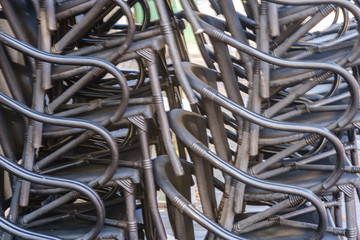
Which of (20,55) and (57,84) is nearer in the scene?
(20,55)

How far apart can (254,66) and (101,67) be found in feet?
1.45

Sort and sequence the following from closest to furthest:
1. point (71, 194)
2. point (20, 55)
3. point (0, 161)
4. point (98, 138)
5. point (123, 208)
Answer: point (0, 161), point (71, 194), point (20, 55), point (123, 208), point (98, 138)

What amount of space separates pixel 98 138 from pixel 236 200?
758 millimetres

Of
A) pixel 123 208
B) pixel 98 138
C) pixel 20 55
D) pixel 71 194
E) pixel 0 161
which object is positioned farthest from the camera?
pixel 98 138

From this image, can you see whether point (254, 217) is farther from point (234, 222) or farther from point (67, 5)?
point (67, 5)

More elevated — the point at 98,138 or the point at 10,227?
the point at 98,138

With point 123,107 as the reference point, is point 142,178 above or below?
below

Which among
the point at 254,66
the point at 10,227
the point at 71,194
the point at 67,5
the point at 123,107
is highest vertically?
the point at 67,5

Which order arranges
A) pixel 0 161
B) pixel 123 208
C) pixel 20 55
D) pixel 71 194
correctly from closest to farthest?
pixel 0 161
pixel 71 194
pixel 20 55
pixel 123 208

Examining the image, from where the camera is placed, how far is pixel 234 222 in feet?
5.35

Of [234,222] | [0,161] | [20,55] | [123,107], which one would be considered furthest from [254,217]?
[20,55]

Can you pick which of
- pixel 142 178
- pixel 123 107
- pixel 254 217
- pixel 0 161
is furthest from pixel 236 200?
pixel 0 161

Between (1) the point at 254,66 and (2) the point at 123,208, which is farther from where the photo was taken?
(2) the point at 123,208

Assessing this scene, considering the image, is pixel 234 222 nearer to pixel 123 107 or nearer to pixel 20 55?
pixel 123 107
